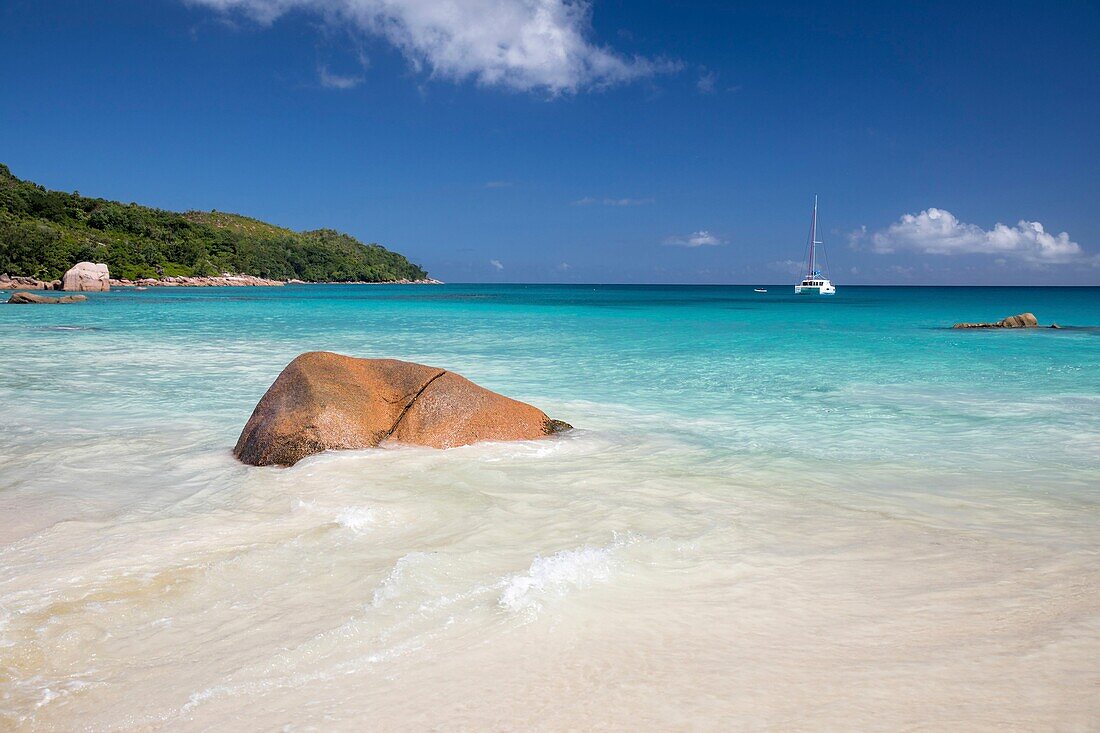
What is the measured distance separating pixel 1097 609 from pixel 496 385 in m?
10.8

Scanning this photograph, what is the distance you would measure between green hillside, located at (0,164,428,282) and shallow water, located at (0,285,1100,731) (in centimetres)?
8100

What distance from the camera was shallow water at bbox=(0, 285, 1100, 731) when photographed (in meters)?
2.79

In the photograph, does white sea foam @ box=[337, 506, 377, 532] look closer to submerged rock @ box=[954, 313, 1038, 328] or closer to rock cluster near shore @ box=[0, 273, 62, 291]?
submerged rock @ box=[954, 313, 1038, 328]

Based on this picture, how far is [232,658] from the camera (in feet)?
10.3

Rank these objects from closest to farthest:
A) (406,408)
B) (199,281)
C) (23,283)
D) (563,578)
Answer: (563,578) < (406,408) < (23,283) < (199,281)

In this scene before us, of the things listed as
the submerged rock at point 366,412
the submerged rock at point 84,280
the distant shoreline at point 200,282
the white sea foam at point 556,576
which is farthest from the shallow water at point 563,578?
the distant shoreline at point 200,282

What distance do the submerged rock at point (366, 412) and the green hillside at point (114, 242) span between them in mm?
83429

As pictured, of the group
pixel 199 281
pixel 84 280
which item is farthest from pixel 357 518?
pixel 199 281

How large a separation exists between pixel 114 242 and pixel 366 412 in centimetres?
10662

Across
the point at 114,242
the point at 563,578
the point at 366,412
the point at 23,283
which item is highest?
the point at 114,242

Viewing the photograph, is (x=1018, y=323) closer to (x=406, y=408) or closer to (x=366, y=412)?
(x=406, y=408)

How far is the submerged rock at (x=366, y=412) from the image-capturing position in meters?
6.88

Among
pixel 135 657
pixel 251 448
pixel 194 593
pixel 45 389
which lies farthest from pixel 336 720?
pixel 45 389

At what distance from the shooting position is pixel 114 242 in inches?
3748
